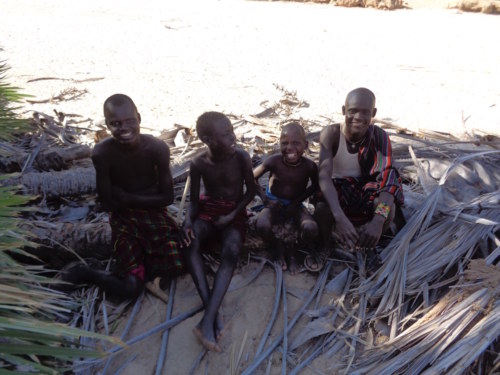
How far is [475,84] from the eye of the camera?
21.7 feet

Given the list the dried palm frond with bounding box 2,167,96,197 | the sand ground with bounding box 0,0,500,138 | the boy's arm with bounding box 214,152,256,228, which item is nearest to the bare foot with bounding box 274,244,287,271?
the boy's arm with bounding box 214,152,256,228

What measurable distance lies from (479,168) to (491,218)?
0.61 meters

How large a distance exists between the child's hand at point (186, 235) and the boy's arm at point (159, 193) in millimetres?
204

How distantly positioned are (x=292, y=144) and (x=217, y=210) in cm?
61

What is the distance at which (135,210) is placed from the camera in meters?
2.70

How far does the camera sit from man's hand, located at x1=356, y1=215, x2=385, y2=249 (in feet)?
8.31

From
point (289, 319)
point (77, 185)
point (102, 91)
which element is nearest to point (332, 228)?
point (289, 319)

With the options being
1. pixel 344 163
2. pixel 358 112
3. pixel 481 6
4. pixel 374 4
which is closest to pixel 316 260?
pixel 344 163

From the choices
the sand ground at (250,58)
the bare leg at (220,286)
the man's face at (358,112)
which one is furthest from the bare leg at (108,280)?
the sand ground at (250,58)

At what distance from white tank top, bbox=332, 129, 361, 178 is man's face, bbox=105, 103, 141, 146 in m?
1.25

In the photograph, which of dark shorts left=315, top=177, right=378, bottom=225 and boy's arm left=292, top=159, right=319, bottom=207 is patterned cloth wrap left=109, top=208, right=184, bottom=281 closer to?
boy's arm left=292, top=159, right=319, bottom=207

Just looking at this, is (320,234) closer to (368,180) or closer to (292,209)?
(292,209)

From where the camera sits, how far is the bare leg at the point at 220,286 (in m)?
2.30

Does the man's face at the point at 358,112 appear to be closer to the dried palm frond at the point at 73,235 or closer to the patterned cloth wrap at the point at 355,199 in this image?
the patterned cloth wrap at the point at 355,199
